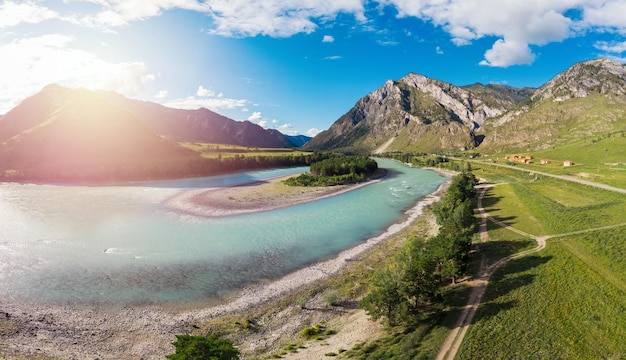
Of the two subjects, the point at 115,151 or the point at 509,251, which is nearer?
the point at 509,251

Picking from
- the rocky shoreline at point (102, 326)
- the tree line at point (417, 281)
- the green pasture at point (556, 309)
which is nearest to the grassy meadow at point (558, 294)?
the green pasture at point (556, 309)

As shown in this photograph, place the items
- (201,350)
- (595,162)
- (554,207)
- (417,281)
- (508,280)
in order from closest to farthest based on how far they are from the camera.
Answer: (201,350) < (417,281) < (508,280) < (554,207) < (595,162)

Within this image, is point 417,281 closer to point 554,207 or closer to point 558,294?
point 558,294

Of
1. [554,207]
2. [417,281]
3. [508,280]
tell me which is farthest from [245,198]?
[554,207]

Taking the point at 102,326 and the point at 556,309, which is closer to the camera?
the point at 556,309

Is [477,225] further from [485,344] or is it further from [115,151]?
[115,151]

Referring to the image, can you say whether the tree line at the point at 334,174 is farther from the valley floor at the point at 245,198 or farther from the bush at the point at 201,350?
the bush at the point at 201,350

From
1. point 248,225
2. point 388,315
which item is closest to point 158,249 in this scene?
point 248,225
